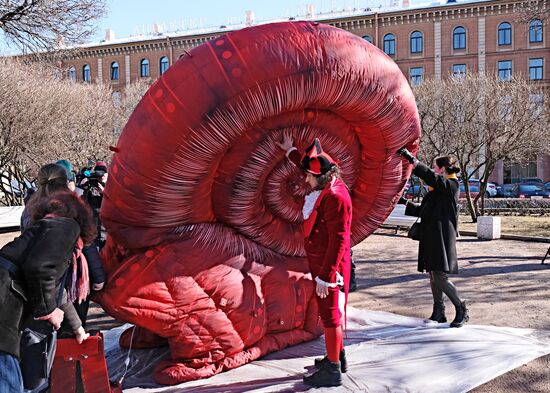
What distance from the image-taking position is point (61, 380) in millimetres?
3449

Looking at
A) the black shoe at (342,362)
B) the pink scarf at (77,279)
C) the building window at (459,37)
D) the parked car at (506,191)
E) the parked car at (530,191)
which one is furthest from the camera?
the building window at (459,37)

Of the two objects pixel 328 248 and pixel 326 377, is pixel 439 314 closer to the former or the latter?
pixel 326 377

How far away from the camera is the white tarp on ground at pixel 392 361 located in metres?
4.12

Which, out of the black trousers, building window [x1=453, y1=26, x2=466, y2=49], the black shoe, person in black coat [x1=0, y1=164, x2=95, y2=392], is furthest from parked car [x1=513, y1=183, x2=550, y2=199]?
person in black coat [x1=0, y1=164, x2=95, y2=392]

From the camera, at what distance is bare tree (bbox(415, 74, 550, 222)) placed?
735 inches

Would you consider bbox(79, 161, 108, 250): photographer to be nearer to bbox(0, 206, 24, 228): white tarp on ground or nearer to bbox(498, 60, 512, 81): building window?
bbox(0, 206, 24, 228): white tarp on ground

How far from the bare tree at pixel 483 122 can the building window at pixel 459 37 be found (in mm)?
18613

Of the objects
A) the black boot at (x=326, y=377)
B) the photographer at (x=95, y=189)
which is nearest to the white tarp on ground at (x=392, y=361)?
the black boot at (x=326, y=377)

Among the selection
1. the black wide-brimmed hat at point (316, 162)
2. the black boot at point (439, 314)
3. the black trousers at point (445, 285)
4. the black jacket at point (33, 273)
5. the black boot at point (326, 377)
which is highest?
the black wide-brimmed hat at point (316, 162)

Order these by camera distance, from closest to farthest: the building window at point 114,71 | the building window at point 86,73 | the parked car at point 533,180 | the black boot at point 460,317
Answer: the black boot at point 460,317
the parked car at point 533,180
the building window at point 114,71
the building window at point 86,73

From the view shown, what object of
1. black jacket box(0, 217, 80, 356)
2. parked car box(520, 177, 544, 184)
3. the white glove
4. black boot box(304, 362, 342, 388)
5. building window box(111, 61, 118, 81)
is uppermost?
building window box(111, 61, 118, 81)

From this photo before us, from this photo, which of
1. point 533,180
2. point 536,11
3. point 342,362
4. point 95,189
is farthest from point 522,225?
point 533,180

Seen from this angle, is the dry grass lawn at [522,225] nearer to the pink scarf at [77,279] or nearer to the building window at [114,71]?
the pink scarf at [77,279]

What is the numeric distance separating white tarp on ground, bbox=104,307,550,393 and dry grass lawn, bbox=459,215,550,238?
33.9 ft
